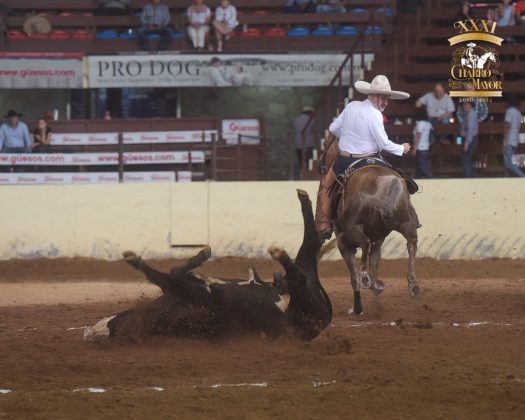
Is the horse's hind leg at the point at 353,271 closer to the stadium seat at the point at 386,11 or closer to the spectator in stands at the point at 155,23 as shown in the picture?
the spectator in stands at the point at 155,23

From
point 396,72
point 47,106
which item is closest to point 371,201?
point 396,72

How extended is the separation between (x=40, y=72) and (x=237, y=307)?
16493 millimetres

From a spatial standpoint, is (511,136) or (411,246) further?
(511,136)

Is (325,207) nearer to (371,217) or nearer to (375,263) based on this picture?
(375,263)

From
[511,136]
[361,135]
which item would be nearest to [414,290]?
[361,135]

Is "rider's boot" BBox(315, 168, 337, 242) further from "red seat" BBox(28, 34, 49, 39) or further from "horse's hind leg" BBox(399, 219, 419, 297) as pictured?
"red seat" BBox(28, 34, 49, 39)

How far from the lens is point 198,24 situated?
23.5 meters

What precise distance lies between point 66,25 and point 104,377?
18.5m

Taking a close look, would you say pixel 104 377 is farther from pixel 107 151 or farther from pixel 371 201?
pixel 107 151

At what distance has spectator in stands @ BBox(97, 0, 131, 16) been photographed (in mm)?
24516

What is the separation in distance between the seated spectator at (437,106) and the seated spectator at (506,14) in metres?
3.02

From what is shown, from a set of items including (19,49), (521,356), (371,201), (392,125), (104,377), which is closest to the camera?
(104,377)

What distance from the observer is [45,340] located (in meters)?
8.91

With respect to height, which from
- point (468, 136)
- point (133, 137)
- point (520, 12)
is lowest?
point (133, 137)
